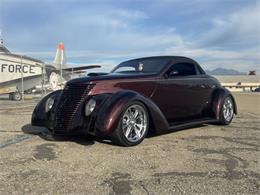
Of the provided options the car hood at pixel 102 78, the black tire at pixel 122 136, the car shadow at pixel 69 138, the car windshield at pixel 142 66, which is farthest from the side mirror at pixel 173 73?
the car shadow at pixel 69 138

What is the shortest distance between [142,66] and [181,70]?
35.4 inches

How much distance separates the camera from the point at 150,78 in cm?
718

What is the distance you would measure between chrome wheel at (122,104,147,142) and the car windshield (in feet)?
4.23

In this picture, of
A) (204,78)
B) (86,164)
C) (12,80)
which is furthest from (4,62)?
(86,164)

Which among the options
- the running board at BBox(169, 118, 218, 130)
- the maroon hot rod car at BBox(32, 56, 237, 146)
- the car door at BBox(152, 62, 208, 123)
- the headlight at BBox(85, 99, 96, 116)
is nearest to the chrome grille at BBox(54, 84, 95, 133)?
the maroon hot rod car at BBox(32, 56, 237, 146)

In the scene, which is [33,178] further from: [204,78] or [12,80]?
[12,80]

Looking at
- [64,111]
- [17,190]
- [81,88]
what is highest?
[81,88]

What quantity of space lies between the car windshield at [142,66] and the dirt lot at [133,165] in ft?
4.56

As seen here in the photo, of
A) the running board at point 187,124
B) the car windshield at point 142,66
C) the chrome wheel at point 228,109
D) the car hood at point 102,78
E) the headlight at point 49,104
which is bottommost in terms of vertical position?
the running board at point 187,124

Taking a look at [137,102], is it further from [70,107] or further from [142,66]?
[142,66]

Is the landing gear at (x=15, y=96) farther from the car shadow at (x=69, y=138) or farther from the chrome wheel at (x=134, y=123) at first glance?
the chrome wheel at (x=134, y=123)

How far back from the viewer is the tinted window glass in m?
7.76

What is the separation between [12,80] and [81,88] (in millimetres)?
21007

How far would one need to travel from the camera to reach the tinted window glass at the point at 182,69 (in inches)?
306
